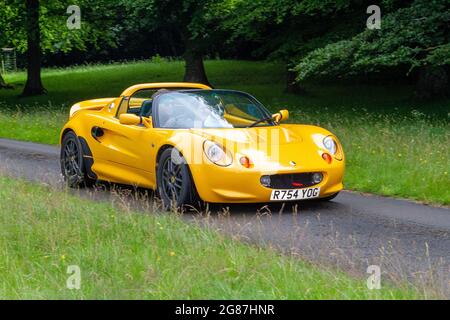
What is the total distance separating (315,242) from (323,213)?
156 centimetres

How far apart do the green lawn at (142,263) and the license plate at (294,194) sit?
4.24 ft

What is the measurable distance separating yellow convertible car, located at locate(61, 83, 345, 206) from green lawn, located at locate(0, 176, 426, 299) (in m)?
0.92

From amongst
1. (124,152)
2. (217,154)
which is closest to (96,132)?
(124,152)

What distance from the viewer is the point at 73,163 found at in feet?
35.9

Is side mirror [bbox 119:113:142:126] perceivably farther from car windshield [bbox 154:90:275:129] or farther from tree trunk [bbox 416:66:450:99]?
tree trunk [bbox 416:66:450:99]

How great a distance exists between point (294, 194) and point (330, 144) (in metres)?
0.95

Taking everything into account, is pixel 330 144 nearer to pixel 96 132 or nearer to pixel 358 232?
pixel 358 232

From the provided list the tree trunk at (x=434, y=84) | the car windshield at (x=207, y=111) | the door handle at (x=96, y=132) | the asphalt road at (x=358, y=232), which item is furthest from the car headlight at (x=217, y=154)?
the tree trunk at (x=434, y=84)

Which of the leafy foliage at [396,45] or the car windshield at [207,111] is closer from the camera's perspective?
the car windshield at [207,111]

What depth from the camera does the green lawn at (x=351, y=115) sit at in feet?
34.8

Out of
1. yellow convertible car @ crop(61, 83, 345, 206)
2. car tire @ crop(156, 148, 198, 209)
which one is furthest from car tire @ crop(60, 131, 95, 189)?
car tire @ crop(156, 148, 198, 209)

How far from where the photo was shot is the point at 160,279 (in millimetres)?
5414

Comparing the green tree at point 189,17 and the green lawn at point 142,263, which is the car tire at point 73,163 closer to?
the green lawn at point 142,263

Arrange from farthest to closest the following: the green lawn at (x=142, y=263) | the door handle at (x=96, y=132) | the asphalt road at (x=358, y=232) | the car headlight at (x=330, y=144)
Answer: the door handle at (x=96, y=132), the car headlight at (x=330, y=144), the asphalt road at (x=358, y=232), the green lawn at (x=142, y=263)
